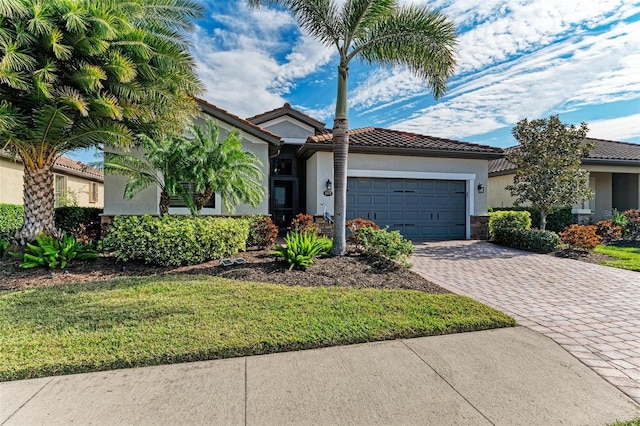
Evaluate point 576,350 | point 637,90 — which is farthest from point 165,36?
point 637,90

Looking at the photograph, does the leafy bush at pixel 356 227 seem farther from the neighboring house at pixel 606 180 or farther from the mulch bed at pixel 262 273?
the neighboring house at pixel 606 180

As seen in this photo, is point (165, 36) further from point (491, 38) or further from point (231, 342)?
point (491, 38)

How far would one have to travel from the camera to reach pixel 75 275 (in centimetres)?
699

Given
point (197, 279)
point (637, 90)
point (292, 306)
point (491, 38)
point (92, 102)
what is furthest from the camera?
point (637, 90)

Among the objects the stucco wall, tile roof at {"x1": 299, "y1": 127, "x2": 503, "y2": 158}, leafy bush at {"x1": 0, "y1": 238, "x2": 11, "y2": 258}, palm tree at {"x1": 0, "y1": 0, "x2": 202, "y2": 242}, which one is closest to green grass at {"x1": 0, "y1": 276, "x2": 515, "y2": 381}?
leafy bush at {"x1": 0, "y1": 238, "x2": 11, "y2": 258}

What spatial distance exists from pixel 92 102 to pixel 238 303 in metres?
5.71

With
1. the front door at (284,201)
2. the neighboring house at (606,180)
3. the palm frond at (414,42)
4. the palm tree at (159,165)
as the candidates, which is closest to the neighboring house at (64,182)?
the palm tree at (159,165)

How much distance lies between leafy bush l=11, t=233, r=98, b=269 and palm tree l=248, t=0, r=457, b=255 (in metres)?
6.25

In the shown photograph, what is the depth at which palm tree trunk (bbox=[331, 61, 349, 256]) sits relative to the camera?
833cm

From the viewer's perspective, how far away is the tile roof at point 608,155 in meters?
17.5

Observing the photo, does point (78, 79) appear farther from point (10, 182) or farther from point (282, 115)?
point (10, 182)

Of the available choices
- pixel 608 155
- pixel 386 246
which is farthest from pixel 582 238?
pixel 608 155

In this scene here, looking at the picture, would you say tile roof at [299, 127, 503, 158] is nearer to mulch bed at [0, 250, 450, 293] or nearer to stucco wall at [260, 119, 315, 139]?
stucco wall at [260, 119, 315, 139]

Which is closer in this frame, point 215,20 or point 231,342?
point 231,342
